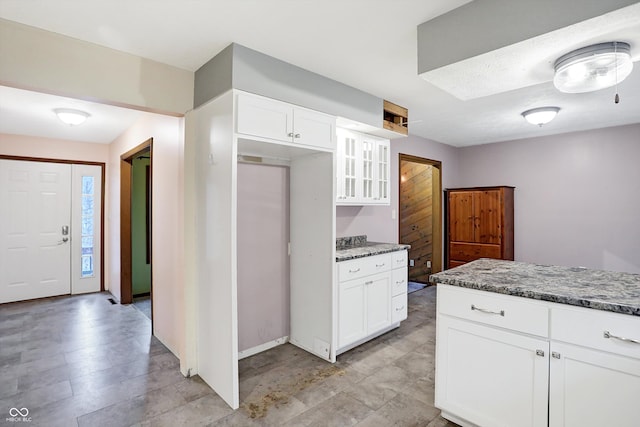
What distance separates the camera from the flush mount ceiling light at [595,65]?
165 centimetres

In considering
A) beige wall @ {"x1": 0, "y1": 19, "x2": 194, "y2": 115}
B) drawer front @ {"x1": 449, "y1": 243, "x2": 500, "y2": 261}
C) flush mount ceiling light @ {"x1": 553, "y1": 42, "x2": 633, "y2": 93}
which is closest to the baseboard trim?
beige wall @ {"x1": 0, "y1": 19, "x2": 194, "y2": 115}

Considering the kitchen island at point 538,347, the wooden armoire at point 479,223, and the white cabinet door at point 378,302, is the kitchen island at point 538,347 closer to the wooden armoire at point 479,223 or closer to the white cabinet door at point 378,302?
the white cabinet door at point 378,302

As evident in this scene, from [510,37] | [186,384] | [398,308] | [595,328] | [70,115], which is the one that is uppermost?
[70,115]

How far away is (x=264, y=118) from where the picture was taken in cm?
231

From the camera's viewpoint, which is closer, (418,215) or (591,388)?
(591,388)

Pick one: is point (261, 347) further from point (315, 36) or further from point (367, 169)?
point (315, 36)

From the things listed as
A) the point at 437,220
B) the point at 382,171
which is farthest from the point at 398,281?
the point at 437,220

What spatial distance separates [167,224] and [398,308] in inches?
98.3

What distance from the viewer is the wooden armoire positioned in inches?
188

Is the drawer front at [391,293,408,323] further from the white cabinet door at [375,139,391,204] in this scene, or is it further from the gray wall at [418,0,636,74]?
the gray wall at [418,0,636,74]

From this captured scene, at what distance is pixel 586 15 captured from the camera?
1443 mm

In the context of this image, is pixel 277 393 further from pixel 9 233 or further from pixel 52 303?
pixel 9 233

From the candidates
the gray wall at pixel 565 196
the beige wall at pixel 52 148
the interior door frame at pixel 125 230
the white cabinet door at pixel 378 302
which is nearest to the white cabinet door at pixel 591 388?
the white cabinet door at pixel 378 302

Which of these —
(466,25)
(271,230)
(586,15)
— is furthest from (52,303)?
(586,15)
